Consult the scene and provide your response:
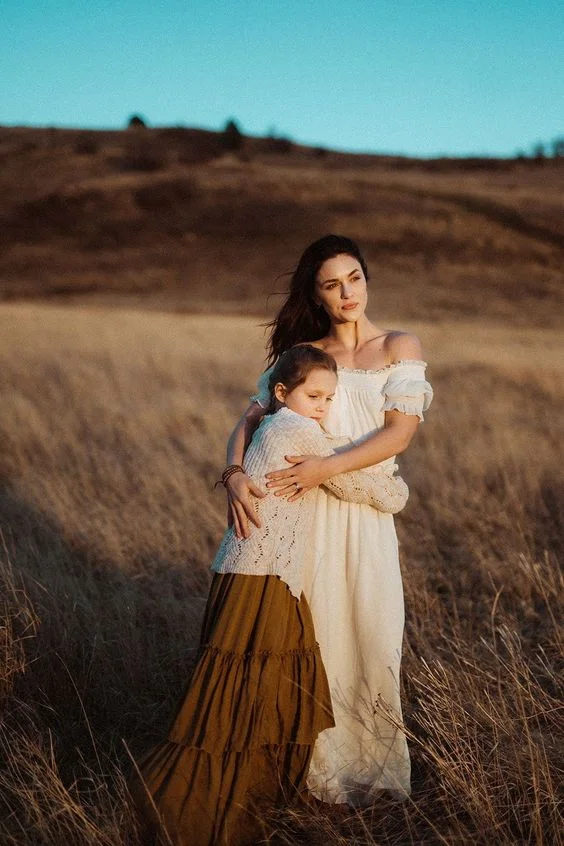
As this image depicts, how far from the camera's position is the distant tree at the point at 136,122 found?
197 feet

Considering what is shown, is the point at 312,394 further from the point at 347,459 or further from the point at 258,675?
the point at 258,675

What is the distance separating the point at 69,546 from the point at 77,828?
117 inches

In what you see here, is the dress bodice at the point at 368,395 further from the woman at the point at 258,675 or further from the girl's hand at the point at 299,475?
the girl's hand at the point at 299,475

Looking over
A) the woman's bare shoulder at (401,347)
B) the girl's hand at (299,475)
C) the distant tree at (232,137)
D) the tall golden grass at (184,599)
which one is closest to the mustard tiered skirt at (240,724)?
the tall golden grass at (184,599)

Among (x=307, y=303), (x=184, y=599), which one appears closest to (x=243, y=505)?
(x=307, y=303)

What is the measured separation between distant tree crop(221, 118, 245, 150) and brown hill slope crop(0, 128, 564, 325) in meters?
3.95

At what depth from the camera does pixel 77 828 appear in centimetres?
273

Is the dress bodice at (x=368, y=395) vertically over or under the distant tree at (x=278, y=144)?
under

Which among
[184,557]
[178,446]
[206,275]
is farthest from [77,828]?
[206,275]

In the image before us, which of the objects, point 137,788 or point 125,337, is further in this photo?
point 125,337

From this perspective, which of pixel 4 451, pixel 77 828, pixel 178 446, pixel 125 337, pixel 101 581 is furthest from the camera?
pixel 125 337

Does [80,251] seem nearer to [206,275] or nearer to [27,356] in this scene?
[206,275]

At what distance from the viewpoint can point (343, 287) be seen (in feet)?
11.0

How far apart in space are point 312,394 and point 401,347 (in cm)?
46
